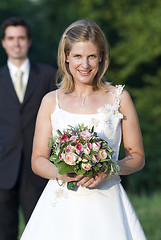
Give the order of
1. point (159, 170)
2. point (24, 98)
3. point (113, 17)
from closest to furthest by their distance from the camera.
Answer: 1. point (24, 98)
2. point (159, 170)
3. point (113, 17)

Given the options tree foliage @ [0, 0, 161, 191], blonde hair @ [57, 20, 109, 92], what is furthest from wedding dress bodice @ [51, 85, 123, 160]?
tree foliage @ [0, 0, 161, 191]

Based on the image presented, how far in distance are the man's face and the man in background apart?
288 mm

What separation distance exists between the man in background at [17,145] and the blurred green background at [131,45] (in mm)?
13641

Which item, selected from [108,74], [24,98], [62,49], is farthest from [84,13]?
[62,49]

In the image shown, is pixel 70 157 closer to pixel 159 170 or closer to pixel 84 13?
pixel 159 170

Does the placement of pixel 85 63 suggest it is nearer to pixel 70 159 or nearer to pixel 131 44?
pixel 70 159

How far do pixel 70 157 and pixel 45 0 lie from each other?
24.6 m

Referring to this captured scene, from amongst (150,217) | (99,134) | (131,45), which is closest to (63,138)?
(99,134)

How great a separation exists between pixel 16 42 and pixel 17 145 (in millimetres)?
1284

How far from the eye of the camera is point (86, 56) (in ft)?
12.2

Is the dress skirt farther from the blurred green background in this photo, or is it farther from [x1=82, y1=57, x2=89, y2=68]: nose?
the blurred green background

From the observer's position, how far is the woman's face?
3723 mm

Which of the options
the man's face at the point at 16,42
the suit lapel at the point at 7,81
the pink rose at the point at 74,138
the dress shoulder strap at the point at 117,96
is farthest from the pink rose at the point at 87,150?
the man's face at the point at 16,42

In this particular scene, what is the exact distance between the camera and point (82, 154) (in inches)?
130
